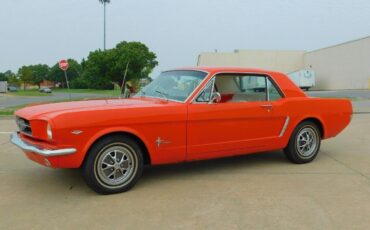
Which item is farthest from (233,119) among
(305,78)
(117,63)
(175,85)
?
(305,78)

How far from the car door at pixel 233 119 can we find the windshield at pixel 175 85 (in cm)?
19

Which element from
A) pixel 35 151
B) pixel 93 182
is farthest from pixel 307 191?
pixel 35 151

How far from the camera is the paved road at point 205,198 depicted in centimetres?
366

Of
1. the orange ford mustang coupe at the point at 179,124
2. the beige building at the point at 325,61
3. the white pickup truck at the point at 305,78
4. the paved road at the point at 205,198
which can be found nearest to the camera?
the paved road at the point at 205,198

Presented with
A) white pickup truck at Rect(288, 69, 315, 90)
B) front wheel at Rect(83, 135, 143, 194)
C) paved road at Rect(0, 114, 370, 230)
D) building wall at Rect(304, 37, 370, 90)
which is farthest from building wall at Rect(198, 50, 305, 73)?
front wheel at Rect(83, 135, 143, 194)

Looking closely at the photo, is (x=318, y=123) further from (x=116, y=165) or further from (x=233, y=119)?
(x=116, y=165)

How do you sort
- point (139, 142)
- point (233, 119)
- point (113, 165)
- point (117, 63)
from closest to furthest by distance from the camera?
point (113, 165) → point (139, 142) → point (233, 119) → point (117, 63)

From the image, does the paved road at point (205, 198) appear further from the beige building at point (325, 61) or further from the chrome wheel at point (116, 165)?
the beige building at point (325, 61)

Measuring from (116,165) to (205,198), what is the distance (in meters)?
1.11

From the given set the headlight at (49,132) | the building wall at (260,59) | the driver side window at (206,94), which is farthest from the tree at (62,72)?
the headlight at (49,132)

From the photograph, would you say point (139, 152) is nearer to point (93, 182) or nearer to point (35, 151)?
point (93, 182)

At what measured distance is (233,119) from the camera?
521 centimetres

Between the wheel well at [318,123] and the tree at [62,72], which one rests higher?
the tree at [62,72]

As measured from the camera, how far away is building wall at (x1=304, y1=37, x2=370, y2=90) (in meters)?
41.3
